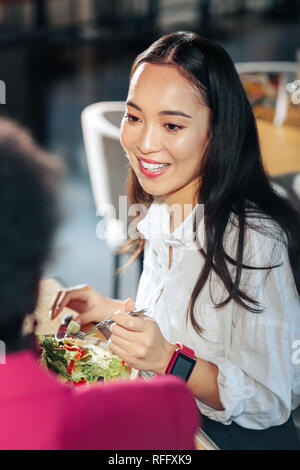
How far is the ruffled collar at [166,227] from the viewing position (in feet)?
4.50

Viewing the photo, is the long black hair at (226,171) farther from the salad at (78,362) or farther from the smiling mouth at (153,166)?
the salad at (78,362)

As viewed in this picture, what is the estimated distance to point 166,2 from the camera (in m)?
9.91

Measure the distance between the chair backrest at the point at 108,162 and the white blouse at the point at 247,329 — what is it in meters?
1.17

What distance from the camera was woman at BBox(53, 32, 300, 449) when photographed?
47.9 inches

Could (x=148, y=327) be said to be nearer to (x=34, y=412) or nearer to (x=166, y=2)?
(x=34, y=412)

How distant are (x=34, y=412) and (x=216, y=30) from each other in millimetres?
9588

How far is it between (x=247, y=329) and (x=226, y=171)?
32 centimetres

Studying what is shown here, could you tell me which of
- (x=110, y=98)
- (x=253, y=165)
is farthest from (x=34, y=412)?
(x=110, y=98)

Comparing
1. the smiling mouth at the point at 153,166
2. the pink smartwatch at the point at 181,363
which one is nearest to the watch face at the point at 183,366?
the pink smartwatch at the point at 181,363

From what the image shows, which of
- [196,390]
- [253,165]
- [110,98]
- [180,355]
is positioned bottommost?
[110,98]

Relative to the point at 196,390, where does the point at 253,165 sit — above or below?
above

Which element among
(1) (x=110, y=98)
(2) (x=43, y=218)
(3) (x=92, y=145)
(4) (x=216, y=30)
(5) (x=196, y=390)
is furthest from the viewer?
(4) (x=216, y=30)

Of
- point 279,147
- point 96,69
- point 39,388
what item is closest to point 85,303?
point 39,388

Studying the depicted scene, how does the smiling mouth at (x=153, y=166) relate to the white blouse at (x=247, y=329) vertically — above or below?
above
